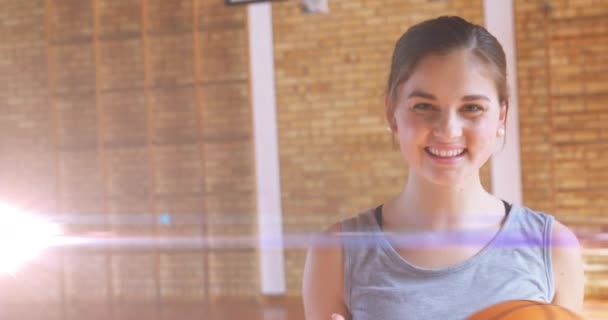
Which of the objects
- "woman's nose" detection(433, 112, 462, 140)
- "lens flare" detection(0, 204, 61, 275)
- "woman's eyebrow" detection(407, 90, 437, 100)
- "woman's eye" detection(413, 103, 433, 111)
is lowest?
"lens flare" detection(0, 204, 61, 275)

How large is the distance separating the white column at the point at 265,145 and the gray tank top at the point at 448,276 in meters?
5.04

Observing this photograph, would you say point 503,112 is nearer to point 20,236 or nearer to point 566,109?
point 566,109

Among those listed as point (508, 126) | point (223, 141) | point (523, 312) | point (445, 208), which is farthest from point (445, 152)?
point (223, 141)

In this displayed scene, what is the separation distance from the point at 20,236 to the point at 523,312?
657 centimetres

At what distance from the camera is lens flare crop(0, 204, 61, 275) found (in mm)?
6602

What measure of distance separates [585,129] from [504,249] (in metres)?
4.92

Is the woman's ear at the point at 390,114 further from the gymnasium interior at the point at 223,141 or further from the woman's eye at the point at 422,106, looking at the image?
the gymnasium interior at the point at 223,141

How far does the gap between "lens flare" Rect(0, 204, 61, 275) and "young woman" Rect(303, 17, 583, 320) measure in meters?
6.04

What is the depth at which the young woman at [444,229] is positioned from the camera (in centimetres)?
90

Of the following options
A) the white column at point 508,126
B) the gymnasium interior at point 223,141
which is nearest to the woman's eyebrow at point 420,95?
the gymnasium interior at point 223,141

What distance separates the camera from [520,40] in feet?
18.1

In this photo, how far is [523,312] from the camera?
0.85 meters

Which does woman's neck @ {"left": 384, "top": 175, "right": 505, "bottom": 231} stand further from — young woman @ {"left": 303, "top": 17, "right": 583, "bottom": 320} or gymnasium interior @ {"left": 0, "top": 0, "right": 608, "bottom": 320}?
gymnasium interior @ {"left": 0, "top": 0, "right": 608, "bottom": 320}

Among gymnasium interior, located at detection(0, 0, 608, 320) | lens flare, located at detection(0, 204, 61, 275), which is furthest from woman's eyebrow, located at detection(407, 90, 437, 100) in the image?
lens flare, located at detection(0, 204, 61, 275)
